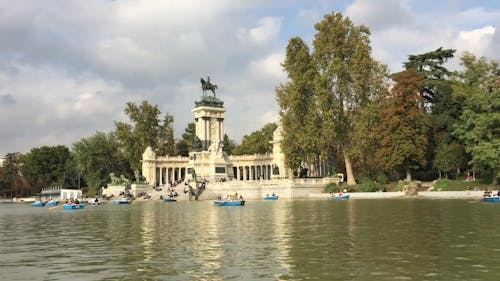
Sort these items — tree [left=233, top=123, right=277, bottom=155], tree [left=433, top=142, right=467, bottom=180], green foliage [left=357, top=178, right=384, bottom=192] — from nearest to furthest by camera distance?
tree [left=433, top=142, right=467, bottom=180], green foliage [left=357, top=178, right=384, bottom=192], tree [left=233, top=123, right=277, bottom=155]

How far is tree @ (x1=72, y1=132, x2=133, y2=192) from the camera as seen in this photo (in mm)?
103812

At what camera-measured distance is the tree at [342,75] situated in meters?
65.7

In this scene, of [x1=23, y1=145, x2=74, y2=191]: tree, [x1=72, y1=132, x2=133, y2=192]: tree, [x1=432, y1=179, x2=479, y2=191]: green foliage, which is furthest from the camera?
[x1=23, y1=145, x2=74, y2=191]: tree

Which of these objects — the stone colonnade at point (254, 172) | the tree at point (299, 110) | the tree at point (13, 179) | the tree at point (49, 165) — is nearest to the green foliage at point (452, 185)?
the tree at point (299, 110)

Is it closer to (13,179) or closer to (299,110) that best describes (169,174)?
(299,110)

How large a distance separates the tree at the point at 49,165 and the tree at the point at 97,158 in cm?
2097

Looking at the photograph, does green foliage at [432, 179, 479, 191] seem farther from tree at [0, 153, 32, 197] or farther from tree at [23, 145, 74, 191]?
tree at [0, 153, 32, 197]

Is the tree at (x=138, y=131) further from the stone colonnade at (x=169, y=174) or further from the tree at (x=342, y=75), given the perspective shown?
the tree at (x=342, y=75)

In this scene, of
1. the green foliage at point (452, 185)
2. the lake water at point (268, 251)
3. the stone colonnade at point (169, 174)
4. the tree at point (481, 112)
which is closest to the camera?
the lake water at point (268, 251)

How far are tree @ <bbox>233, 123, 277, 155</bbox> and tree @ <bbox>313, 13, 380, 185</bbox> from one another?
41971mm

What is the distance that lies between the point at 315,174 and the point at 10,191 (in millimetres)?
82066

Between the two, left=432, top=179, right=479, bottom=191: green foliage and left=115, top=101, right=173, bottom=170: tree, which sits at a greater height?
left=115, top=101, right=173, bottom=170: tree

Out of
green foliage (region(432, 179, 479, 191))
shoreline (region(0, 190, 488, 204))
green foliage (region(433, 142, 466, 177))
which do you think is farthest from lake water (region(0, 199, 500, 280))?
green foliage (region(433, 142, 466, 177))

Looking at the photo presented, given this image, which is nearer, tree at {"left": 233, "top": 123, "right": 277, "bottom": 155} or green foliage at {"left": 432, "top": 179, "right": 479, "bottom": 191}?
green foliage at {"left": 432, "top": 179, "right": 479, "bottom": 191}
